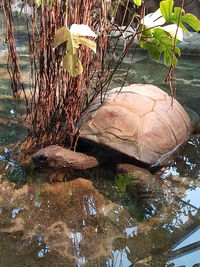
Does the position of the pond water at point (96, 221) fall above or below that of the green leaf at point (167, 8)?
below

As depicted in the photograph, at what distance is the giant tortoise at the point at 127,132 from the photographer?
262cm

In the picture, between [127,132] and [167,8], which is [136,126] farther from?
[167,8]

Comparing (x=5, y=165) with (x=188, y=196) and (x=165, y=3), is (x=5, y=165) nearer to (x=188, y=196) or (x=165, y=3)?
(x=188, y=196)

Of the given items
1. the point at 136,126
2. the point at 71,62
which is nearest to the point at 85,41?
the point at 71,62

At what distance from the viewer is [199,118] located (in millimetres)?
3518

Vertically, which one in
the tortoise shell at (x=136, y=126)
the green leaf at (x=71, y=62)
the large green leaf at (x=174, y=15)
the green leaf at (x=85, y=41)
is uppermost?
the large green leaf at (x=174, y=15)

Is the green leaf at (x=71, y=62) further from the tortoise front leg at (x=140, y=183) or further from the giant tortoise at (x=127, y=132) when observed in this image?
the tortoise front leg at (x=140, y=183)

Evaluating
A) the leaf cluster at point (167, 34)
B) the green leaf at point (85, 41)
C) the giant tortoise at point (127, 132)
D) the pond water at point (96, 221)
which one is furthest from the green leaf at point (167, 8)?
the pond water at point (96, 221)

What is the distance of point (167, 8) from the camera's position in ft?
7.64

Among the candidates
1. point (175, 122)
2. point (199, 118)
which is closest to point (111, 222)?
point (175, 122)

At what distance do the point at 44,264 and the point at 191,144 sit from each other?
1920 mm

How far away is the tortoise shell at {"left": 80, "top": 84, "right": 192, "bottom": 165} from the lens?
8.87 ft

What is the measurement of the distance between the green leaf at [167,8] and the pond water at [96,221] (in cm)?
125

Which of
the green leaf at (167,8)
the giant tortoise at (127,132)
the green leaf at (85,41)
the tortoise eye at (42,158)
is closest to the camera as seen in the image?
the green leaf at (85,41)
